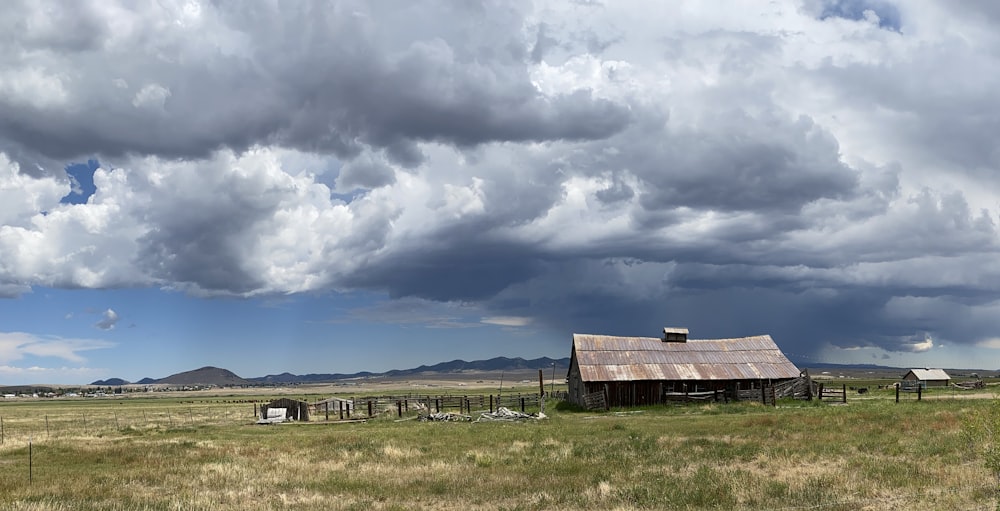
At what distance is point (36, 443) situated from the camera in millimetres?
34812

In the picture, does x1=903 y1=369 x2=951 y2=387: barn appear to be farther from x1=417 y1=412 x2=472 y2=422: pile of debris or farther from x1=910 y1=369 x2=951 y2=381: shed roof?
x1=417 y1=412 x2=472 y2=422: pile of debris

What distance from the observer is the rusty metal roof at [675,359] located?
55.5m

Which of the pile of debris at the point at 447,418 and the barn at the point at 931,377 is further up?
the pile of debris at the point at 447,418

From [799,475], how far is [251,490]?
15171mm

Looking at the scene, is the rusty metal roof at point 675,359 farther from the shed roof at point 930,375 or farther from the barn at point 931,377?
the shed roof at point 930,375

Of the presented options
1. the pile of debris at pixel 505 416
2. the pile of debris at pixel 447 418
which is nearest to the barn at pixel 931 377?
the pile of debris at pixel 505 416

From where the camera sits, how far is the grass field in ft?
55.6

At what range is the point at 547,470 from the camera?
71.2ft

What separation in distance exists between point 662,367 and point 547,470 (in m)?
37.4

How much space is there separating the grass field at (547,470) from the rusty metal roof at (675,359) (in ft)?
66.8

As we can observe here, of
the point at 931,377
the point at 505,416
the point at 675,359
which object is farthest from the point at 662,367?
the point at 931,377

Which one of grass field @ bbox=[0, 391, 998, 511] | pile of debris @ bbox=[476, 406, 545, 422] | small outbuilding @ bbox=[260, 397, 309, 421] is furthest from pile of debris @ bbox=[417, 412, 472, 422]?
small outbuilding @ bbox=[260, 397, 309, 421]

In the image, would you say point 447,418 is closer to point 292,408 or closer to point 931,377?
point 292,408

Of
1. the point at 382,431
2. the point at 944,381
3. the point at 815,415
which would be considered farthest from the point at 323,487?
the point at 944,381
